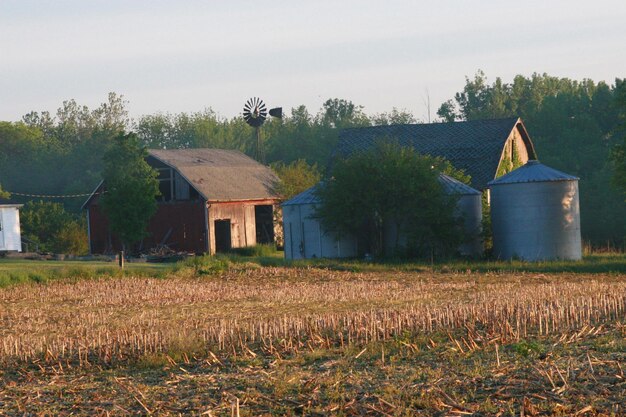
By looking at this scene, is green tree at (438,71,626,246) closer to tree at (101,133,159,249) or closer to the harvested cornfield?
tree at (101,133,159,249)

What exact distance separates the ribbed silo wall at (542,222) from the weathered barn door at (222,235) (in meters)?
20.5

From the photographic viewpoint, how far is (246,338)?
2072 cm

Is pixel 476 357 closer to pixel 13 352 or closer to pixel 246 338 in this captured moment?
pixel 246 338

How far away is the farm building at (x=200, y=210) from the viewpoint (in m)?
62.5

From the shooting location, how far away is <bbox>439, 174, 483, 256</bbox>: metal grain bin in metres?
49.6

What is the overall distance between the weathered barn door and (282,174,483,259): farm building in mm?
11053

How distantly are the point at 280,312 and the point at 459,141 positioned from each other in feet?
128

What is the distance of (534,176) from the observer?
47.8 m

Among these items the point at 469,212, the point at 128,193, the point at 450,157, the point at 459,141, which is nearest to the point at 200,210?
the point at 128,193

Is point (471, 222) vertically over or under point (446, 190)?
under

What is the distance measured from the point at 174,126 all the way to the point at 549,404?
4742 inches

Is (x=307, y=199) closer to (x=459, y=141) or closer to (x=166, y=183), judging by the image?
(x=166, y=183)

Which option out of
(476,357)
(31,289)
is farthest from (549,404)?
(31,289)

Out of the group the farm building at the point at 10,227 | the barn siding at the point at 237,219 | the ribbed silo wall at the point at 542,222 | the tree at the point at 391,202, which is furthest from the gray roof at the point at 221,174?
the ribbed silo wall at the point at 542,222
